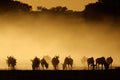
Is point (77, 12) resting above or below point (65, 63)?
above

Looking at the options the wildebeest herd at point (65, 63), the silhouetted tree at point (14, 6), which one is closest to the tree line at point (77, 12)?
the silhouetted tree at point (14, 6)

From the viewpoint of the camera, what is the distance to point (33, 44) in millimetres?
37188

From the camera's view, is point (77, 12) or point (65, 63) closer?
point (65, 63)
